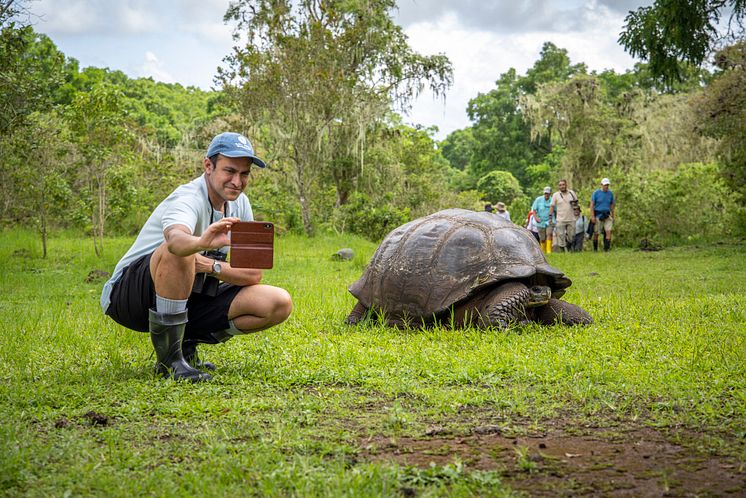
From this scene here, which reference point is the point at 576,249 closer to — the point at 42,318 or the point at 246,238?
the point at 42,318

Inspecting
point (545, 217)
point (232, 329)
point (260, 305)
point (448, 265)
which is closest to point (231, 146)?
point (260, 305)

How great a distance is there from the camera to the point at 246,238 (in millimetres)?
3881

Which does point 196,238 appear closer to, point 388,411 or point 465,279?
point 388,411

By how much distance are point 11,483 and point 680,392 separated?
3.27 metres

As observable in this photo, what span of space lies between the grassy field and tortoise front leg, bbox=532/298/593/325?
19cm

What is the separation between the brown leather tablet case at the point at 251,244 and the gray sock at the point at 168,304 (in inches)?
23.7

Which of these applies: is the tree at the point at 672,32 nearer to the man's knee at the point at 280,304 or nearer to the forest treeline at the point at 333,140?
the forest treeline at the point at 333,140

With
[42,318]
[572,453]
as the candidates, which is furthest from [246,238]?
[42,318]

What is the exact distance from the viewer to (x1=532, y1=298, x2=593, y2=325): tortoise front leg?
21.1ft

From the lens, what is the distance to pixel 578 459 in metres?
3.01

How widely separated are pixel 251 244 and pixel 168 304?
790mm

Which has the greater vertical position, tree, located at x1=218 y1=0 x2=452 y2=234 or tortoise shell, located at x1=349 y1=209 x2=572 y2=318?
tree, located at x1=218 y1=0 x2=452 y2=234

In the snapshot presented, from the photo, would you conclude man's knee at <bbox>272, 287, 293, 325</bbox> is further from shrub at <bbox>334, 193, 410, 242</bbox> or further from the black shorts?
shrub at <bbox>334, 193, 410, 242</bbox>

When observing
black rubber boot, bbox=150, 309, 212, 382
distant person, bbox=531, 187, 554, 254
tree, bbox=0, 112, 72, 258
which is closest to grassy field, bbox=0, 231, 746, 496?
black rubber boot, bbox=150, 309, 212, 382
